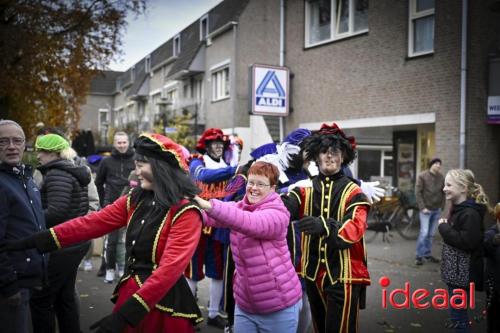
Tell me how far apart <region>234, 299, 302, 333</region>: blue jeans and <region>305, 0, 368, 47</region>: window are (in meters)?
12.1

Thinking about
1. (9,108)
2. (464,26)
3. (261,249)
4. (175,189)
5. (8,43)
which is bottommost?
(261,249)

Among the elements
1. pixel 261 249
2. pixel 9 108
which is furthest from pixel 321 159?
pixel 9 108

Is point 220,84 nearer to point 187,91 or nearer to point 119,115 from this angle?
point 187,91

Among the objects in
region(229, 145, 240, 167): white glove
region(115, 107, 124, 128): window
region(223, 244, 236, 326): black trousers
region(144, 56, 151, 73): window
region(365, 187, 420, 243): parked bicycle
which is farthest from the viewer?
region(115, 107, 124, 128): window

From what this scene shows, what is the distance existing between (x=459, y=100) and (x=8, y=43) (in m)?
9.12

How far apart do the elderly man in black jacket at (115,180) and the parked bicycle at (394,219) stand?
248 inches

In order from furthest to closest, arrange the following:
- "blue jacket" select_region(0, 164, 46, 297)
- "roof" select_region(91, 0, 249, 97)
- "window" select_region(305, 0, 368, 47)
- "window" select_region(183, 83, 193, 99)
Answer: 1. "window" select_region(183, 83, 193, 99)
2. "roof" select_region(91, 0, 249, 97)
3. "window" select_region(305, 0, 368, 47)
4. "blue jacket" select_region(0, 164, 46, 297)

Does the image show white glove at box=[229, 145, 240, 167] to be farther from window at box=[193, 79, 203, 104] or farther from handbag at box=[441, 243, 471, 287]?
window at box=[193, 79, 203, 104]

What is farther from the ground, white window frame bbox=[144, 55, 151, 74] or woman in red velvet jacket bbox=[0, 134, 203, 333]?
white window frame bbox=[144, 55, 151, 74]

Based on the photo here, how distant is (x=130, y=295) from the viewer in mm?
2941

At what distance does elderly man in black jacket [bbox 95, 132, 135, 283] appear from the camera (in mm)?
7820

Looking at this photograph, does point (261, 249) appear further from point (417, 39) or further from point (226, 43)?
point (226, 43)

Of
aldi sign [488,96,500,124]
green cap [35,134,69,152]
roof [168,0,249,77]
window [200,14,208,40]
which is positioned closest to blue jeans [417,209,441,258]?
aldi sign [488,96,500,124]

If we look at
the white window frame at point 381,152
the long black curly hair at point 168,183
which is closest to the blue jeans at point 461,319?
the long black curly hair at point 168,183
